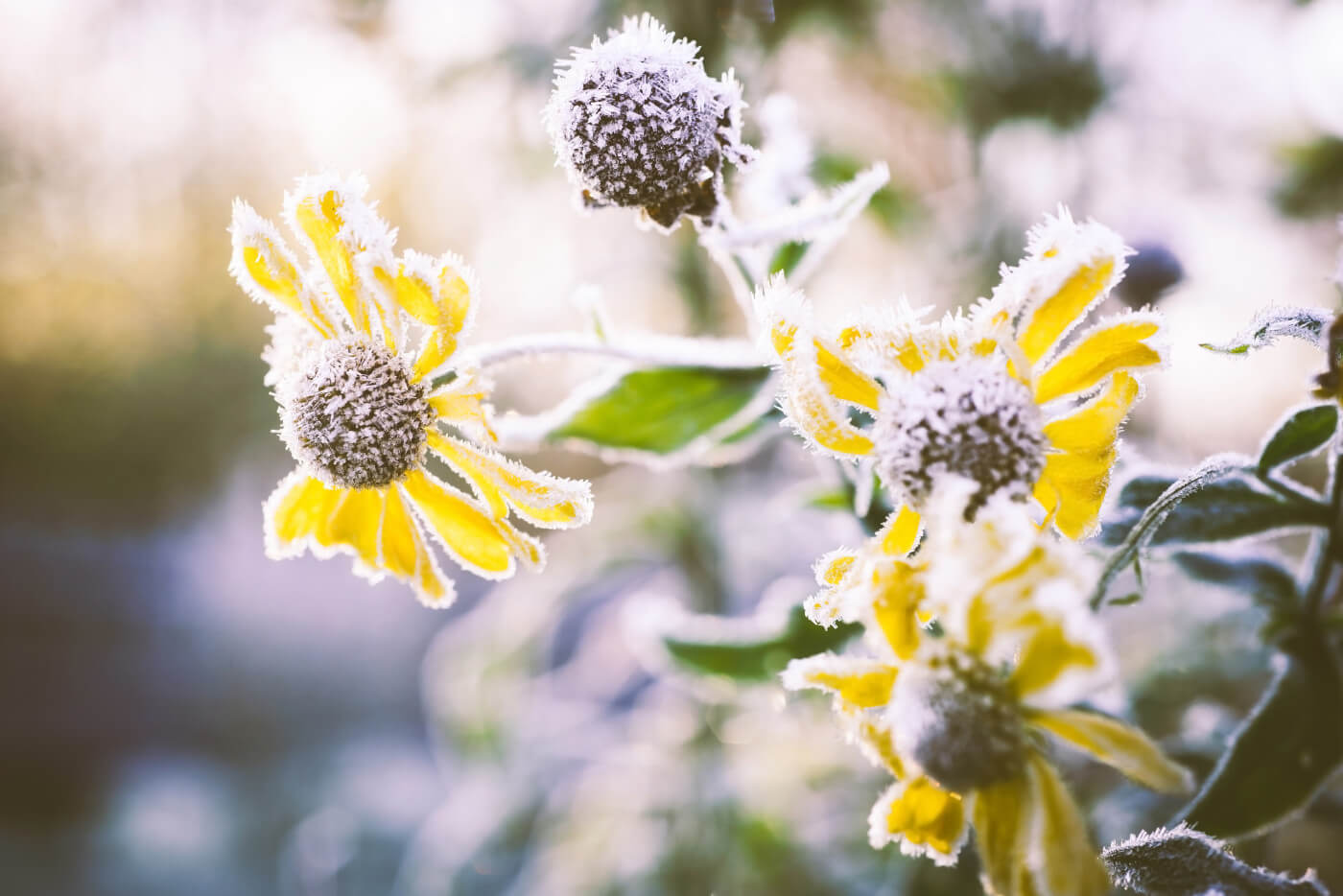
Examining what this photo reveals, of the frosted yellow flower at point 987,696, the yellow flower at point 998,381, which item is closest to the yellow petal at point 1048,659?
the frosted yellow flower at point 987,696

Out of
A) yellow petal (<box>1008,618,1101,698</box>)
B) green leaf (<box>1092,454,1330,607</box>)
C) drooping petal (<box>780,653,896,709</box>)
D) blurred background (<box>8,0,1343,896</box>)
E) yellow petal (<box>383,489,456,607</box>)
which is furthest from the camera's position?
blurred background (<box>8,0,1343,896</box>)

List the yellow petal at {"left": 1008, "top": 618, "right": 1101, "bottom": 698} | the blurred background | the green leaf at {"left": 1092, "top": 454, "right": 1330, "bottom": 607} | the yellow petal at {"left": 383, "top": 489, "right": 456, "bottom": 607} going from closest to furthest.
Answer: the yellow petal at {"left": 1008, "top": 618, "right": 1101, "bottom": 698} → the green leaf at {"left": 1092, "top": 454, "right": 1330, "bottom": 607} → the yellow petal at {"left": 383, "top": 489, "right": 456, "bottom": 607} → the blurred background

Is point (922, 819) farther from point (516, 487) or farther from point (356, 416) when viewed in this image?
point (356, 416)

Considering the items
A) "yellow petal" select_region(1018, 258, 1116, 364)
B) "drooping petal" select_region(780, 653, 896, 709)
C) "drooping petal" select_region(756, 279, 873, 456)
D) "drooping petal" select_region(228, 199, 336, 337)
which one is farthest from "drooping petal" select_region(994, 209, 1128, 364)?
"drooping petal" select_region(228, 199, 336, 337)

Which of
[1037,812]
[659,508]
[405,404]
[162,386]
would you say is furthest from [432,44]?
[162,386]

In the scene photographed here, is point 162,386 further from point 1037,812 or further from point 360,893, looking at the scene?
point 1037,812

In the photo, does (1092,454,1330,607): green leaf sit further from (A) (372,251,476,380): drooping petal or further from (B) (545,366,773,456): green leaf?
(A) (372,251,476,380): drooping petal
